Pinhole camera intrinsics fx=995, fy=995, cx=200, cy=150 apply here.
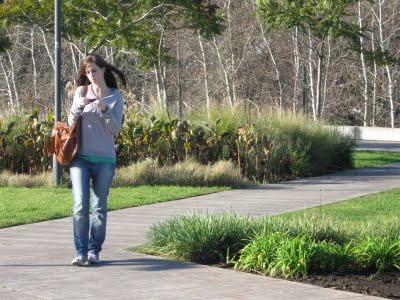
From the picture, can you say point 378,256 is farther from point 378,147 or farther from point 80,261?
point 378,147

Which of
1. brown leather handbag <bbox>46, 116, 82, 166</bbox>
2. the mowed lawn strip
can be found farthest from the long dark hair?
the mowed lawn strip

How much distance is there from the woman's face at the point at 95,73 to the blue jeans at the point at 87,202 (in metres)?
0.77

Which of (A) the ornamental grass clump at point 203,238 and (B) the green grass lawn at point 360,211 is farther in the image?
(B) the green grass lawn at point 360,211

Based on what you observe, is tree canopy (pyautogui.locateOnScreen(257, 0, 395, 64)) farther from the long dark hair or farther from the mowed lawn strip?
the long dark hair

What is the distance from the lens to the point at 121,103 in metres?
9.54

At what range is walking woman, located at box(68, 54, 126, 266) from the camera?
939cm

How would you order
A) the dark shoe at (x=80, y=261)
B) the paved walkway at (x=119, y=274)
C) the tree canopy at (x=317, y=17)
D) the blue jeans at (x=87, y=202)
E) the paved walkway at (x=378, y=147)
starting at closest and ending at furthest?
the paved walkway at (x=119, y=274) < the dark shoe at (x=80, y=261) < the blue jeans at (x=87, y=202) < the tree canopy at (x=317, y=17) < the paved walkway at (x=378, y=147)

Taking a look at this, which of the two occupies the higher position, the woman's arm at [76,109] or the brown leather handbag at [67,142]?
the woman's arm at [76,109]

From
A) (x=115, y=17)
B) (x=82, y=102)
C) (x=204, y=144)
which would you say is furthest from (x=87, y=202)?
(x=115, y=17)

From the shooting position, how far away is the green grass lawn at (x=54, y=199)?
13320mm

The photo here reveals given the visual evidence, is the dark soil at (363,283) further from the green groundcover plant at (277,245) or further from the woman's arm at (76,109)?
the woman's arm at (76,109)

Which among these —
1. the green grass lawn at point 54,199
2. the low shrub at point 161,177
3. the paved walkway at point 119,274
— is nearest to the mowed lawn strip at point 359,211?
the paved walkway at point 119,274

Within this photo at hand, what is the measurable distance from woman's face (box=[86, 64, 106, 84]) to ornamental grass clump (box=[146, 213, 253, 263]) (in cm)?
166

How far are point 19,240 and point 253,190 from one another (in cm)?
689
